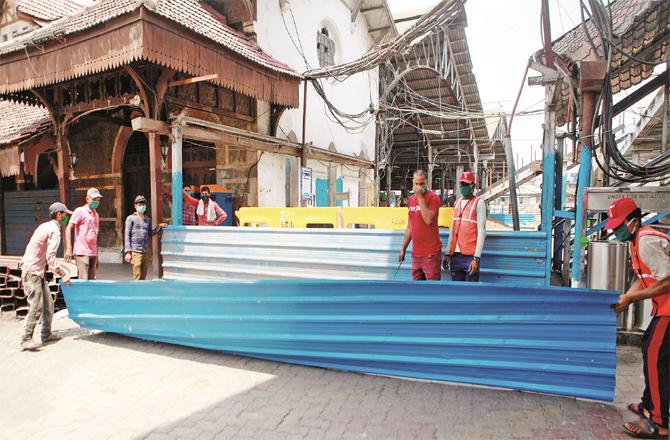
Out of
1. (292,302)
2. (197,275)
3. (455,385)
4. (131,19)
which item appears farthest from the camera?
(197,275)

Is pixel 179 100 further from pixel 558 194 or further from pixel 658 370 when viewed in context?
pixel 658 370

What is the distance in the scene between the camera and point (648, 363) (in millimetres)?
2752

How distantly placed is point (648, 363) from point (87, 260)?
21.0 ft

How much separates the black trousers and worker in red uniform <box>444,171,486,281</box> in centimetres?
142

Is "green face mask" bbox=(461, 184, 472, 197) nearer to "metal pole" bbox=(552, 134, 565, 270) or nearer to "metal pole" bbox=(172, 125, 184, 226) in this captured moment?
"metal pole" bbox=(552, 134, 565, 270)

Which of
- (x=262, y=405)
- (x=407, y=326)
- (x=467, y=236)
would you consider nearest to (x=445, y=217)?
(x=467, y=236)

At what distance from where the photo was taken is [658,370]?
2.72 meters

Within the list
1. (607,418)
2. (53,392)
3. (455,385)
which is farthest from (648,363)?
(53,392)

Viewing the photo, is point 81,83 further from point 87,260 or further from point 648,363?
point 648,363

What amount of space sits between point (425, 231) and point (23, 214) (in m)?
11.2

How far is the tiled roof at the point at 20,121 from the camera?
8.39 meters

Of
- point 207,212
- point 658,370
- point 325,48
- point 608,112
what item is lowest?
point 658,370

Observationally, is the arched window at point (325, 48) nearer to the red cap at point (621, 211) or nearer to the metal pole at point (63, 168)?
the metal pole at point (63, 168)

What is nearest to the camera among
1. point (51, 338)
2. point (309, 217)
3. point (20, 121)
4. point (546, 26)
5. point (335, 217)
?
point (546, 26)
